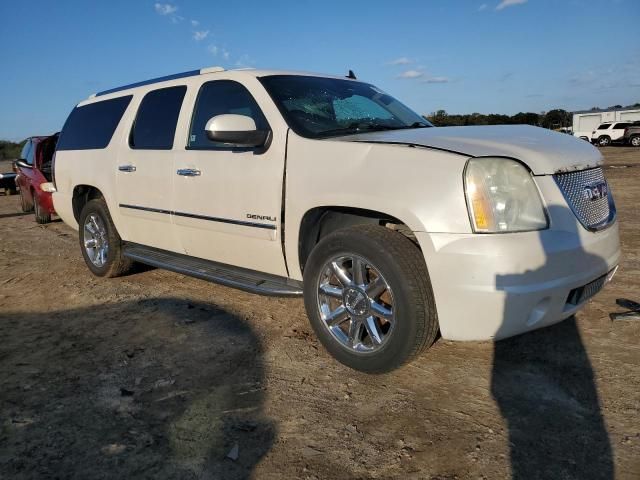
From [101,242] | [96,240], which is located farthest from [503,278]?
[96,240]

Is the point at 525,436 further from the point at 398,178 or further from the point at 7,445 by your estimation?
the point at 7,445

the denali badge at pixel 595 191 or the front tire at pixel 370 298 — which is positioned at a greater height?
the denali badge at pixel 595 191

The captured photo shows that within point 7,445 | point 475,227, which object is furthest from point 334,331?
point 7,445

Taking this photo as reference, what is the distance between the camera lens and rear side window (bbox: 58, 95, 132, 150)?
209 inches

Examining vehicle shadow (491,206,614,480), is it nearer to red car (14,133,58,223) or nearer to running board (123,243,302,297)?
running board (123,243,302,297)

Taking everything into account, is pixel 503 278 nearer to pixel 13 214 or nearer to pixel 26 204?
pixel 26 204

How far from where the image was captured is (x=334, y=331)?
3.33 meters

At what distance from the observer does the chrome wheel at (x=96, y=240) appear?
18.2 feet

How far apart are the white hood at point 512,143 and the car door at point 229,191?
0.64m

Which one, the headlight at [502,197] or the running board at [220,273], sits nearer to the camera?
the headlight at [502,197]

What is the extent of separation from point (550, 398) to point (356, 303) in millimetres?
1173

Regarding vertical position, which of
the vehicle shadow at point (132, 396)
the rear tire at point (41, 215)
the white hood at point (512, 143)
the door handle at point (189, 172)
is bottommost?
the vehicle shadow at point (132, 396)

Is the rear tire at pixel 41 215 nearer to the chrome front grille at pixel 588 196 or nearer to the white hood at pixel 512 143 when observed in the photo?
the white hood at pixel 512 143

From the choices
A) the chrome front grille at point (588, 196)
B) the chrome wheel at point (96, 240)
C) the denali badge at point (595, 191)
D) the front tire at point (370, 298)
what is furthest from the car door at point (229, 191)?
the denali badge at point (595, 191)
